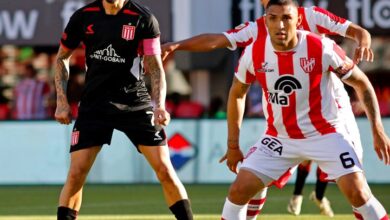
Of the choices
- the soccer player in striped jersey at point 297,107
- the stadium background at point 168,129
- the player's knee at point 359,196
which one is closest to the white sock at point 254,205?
the soccer player in striped jersey at point 297,107

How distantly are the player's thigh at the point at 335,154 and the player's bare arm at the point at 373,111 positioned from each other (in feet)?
0.69

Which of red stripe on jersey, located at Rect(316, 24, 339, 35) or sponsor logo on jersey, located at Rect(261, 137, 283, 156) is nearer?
sponsor logo on jersey, located at Rect(261, 137, 283, 156)

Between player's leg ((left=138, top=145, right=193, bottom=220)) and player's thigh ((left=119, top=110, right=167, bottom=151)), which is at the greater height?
player's thigh ((left=119, top=110, right=167, bottom=151))

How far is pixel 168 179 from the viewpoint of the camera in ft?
29.5

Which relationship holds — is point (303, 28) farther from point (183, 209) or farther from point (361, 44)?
point (183, 209)

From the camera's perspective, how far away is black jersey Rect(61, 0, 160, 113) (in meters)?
8.94

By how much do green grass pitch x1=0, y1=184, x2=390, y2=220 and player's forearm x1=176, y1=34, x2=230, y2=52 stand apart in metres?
3.56

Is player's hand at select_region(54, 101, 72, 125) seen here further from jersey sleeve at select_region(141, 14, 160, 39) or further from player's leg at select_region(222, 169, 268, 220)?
player's leg at select_region(222, 169, 268, 220)

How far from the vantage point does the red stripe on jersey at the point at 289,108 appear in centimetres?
820

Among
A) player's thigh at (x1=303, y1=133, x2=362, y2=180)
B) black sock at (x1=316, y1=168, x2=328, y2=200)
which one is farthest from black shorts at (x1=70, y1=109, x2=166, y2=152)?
black sock at (x1=316, y1=168, x2=328, y2=200)

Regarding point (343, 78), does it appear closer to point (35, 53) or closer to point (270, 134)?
point (270, 134)

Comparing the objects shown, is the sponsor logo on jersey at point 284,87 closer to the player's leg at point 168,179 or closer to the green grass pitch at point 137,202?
the player's leg at point 168,179

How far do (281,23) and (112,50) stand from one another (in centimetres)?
153

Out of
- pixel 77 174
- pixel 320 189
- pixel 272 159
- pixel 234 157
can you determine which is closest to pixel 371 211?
pixel 272 159
